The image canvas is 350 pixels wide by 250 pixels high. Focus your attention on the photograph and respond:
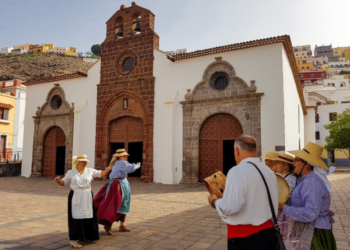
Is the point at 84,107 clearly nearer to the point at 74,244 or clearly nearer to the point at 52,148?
the point at 52,148

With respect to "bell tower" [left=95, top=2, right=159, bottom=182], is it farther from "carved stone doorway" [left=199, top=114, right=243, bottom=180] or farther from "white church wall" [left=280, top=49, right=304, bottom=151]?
"white church wall" [left=280, top=49, right=304, bottom=151]

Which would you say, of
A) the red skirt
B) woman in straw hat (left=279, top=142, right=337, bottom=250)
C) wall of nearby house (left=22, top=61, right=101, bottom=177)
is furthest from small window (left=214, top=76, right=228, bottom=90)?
Answer: woman in straw hat (left=279, top=142, right=337, bottom=250)

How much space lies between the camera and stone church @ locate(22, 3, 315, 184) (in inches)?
491

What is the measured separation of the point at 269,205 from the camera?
7.75 ft

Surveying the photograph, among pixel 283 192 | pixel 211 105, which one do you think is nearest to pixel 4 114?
pixel 211 105

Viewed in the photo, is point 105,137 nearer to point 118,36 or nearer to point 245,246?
point 118,36

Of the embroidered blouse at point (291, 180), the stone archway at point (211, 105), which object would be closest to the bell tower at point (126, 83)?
the stone archway at point (211, 105)

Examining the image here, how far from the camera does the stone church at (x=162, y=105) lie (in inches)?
491

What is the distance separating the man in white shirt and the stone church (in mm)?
9998

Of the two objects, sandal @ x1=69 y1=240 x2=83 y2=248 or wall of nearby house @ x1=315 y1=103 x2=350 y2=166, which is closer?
sandal @ x1=69 y1=240 x2=83 y2=248

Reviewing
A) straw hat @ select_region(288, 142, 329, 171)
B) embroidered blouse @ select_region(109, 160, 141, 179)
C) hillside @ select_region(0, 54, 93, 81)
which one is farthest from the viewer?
hillside @ select_region(0, 54, 93, 81)

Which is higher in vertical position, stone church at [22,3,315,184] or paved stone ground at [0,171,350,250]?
stone church at [22,3,315,184]

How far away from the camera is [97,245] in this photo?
462 centimetres

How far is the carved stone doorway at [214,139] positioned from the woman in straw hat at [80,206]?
9.11 metres
